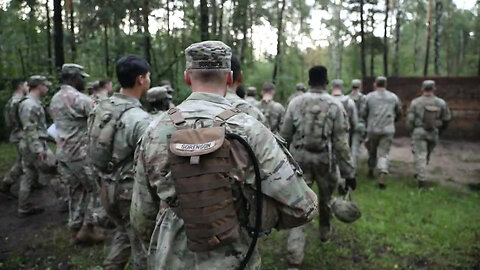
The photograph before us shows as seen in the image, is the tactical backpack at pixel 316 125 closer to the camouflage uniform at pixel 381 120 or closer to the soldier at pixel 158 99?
the soldier at pixel 158 99

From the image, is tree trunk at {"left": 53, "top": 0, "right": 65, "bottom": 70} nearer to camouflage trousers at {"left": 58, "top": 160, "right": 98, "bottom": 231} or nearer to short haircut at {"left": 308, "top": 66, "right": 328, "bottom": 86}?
camouflage trousers at {"left": 58, "top": 160, "right": 98, "bottom": 231}

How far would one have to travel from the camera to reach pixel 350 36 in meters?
25.1

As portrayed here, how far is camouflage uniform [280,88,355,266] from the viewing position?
4.89 metres

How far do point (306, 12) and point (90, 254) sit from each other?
29020mm

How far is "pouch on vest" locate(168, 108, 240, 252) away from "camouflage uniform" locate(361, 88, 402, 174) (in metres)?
7.56

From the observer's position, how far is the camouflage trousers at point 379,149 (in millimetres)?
8758

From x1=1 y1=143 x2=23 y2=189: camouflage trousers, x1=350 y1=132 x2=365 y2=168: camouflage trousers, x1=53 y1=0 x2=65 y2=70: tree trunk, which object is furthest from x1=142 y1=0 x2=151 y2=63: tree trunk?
x1=350 y1=132 x2=365 y2=168: camouflage trousers

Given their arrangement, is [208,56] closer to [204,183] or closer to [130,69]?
[204,183]

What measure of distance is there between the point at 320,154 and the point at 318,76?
3.26ft

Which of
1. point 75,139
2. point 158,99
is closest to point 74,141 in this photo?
point 75,139

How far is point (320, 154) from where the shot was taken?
5.06m

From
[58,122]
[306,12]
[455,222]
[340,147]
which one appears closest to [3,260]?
[58,122]

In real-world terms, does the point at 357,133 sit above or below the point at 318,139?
below

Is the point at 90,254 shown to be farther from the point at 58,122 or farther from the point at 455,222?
the point at 455,222
